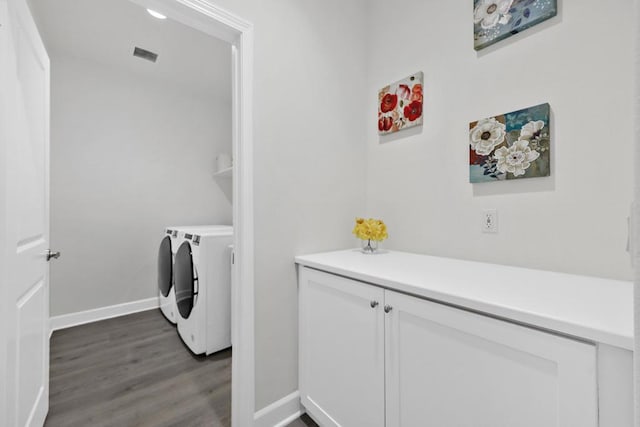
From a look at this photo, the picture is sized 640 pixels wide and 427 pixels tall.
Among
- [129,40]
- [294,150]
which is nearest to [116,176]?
[129,40]

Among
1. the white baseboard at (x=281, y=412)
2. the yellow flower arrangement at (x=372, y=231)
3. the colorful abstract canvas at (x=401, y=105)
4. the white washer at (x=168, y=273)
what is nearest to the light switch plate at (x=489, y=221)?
the yellow flower arrangement at (x=372, y=231)

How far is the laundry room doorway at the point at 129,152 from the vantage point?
2.23 m

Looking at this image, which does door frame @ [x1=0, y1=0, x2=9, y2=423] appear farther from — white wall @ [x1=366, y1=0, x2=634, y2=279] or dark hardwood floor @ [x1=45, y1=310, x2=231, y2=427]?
white wall @ [x1=366, y1=0, x2=634, y2=279]

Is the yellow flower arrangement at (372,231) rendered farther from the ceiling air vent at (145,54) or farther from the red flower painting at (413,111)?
the ceiling air vent at (145,54)

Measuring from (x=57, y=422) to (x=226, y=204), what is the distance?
260 cm

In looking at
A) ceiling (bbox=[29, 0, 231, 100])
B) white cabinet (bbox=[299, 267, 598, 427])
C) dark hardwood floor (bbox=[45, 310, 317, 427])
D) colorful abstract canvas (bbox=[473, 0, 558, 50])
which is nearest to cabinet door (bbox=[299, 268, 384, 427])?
white cabinet (bbox=[299, 267, 598, 427])

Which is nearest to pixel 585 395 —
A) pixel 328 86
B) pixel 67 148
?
pixel 328 86

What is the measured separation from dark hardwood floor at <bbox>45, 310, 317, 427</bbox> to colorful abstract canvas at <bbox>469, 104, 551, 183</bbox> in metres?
1.56

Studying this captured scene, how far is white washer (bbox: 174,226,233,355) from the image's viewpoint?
208cm

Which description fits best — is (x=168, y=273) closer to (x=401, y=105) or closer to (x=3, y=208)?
(x=3, y=208)

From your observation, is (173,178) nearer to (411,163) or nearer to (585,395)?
(411,163)

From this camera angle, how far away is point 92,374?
73.9 inches

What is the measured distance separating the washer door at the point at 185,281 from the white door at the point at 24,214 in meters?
0.82

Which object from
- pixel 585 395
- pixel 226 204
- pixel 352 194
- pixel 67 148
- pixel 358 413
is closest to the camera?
pixel 585 395
